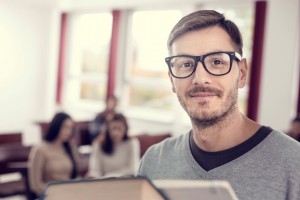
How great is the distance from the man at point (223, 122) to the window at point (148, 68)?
6.08 metres

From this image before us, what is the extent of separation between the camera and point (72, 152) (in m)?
3.93

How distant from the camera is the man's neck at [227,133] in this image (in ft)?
3.30

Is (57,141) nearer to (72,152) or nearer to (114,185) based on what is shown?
(72,152)

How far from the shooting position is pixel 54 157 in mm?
3777

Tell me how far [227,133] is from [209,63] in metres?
0.19

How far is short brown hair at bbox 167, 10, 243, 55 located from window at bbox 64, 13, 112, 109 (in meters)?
6.97

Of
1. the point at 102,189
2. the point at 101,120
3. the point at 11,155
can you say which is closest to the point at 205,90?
the point at 102,189

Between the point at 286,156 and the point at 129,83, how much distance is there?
697 centimetres

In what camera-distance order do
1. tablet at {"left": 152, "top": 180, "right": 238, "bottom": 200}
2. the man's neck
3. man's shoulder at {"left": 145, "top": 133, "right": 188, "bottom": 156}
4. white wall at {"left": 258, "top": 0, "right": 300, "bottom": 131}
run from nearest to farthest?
tablet at {"left": 152, "top": 180, "right": 238, "bottom": 200}
the man's neck
man's shoulder at {"left": 145, "top": 133, "right": 188, "bottom": 156}
white wall at {"left": 258, "top": 0, "right": 300, "bottom": 131}

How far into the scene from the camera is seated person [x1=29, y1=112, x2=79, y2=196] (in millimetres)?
3596

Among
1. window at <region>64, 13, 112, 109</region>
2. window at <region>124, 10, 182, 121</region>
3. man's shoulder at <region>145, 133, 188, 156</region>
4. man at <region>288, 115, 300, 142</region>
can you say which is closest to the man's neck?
man's shoulder at <region>145, 133, 188, 156</region>

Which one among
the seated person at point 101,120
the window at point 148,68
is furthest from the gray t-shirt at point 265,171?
the window at point 148,68

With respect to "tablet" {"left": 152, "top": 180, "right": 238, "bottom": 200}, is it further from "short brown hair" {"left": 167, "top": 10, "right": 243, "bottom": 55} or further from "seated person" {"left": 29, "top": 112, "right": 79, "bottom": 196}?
"seated person" {"left": 29, "top": 112, "right": 79, "bottom": 196}

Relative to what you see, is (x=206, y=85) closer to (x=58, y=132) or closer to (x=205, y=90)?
(x=205, y=90)
